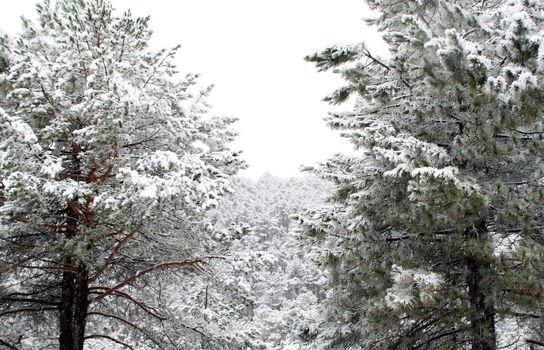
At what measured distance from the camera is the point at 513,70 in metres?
5.15

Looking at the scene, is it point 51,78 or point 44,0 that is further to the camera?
point 44,0

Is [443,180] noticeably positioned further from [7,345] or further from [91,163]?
[7,345]

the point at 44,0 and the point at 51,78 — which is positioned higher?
the point at 44,0

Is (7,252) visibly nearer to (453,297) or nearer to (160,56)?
(160,56)

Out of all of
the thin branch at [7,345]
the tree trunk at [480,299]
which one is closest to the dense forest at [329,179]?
the tree trunk at [480,299]

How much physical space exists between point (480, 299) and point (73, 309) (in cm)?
591

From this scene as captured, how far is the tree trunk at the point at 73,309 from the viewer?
6812mm

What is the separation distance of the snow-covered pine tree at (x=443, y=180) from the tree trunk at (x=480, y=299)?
0.06ft

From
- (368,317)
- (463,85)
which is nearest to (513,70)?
(463,85)

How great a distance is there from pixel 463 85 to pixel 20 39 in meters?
5.95

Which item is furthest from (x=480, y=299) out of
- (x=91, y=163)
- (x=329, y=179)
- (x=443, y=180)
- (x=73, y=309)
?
(x=73, y=309)

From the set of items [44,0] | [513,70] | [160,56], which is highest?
[44,0]

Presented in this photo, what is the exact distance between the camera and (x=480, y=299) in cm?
587

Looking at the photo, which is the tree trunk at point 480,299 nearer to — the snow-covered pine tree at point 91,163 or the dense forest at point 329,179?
the dense forest at point 329,179
